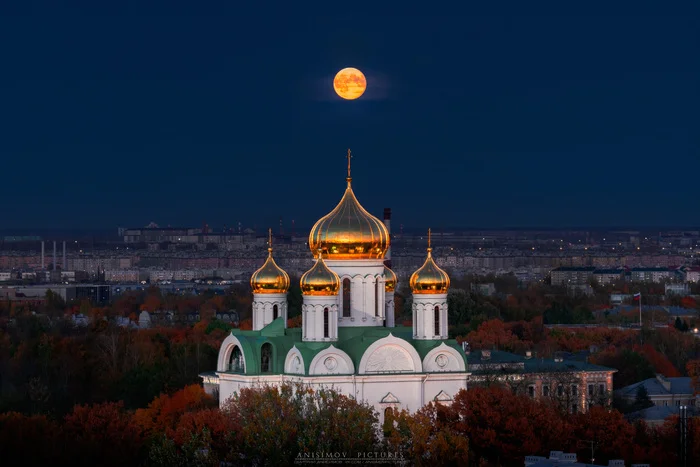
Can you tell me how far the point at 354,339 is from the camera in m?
43.0

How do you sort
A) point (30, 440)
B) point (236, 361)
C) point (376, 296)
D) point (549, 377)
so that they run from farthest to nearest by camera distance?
point (549, 377) < point (376, 296) < point (236, 361) < point (30, 440)

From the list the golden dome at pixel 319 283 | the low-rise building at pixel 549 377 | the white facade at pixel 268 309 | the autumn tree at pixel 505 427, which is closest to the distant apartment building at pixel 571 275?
the low-rise building at pixel 549 377

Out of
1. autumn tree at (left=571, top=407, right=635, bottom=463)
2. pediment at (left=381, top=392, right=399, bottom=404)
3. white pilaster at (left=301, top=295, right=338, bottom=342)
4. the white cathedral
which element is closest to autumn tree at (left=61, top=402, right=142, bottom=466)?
the white cathedral

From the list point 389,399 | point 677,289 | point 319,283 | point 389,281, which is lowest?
point 389,399

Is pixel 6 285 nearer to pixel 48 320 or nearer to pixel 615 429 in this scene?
pixel 48 320

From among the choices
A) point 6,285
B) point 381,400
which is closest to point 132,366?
point 381,400

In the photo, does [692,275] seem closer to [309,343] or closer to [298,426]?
[309,343]

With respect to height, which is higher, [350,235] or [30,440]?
[350,235]

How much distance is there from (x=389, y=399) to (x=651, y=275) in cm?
13739

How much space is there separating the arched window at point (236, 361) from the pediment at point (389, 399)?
2.97 meters

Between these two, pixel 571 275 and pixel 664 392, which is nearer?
pixel 664 392

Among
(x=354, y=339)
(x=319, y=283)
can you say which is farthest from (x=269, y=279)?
(x=354, y=339)

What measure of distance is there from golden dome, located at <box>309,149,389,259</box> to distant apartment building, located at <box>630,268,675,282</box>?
416 feet

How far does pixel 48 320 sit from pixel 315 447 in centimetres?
5361
